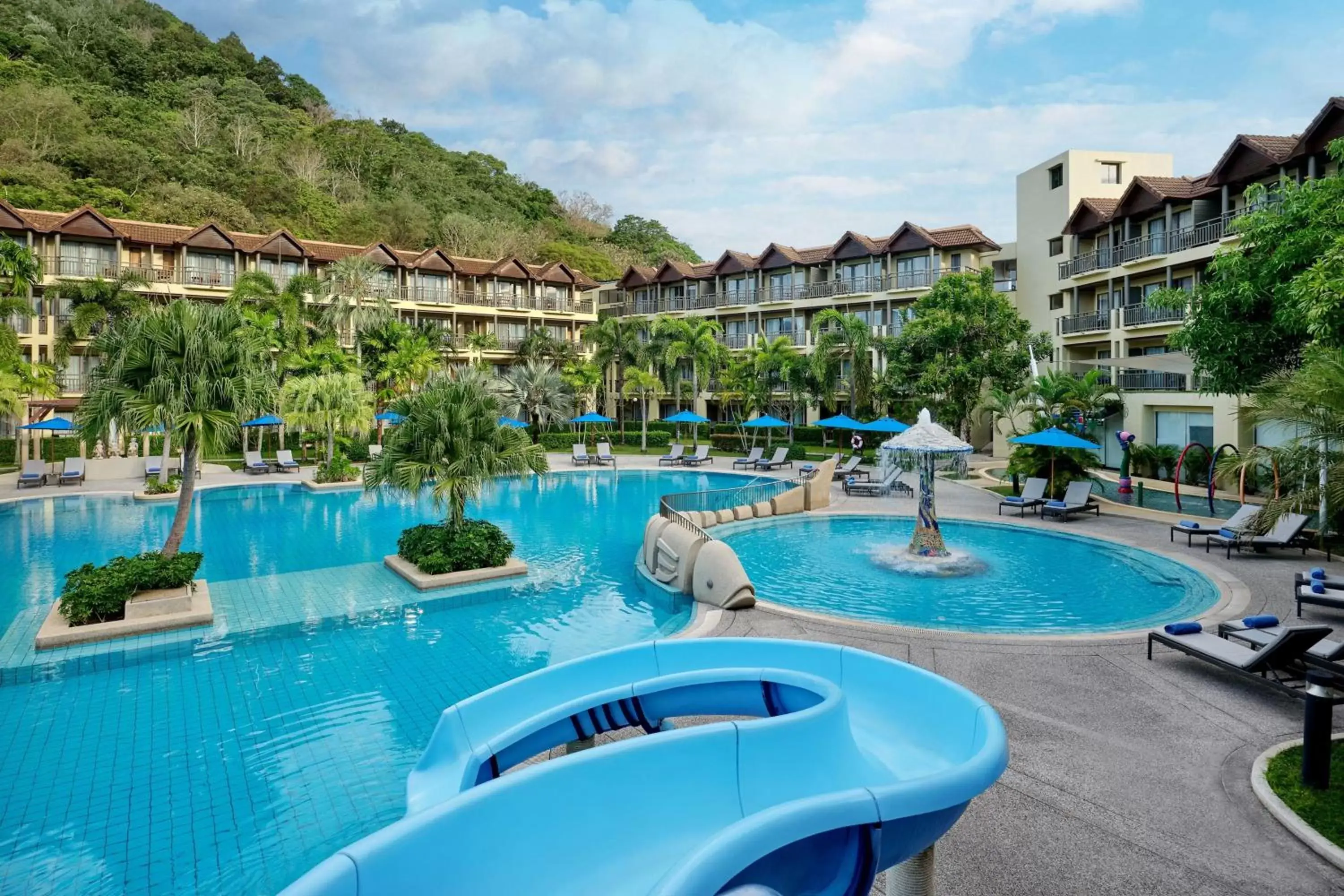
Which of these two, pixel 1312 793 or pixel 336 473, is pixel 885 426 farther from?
pixel 1312 793

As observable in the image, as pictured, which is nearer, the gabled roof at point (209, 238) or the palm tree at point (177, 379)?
the palm tree at point (177, 379)

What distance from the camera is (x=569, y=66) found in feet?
237

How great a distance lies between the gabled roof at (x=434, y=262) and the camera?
4634 centimetres

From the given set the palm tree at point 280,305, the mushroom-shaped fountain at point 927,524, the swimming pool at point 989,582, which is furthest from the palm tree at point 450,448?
the palm tree at point 280,305

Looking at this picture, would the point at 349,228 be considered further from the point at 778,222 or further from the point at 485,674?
the point at 485,674

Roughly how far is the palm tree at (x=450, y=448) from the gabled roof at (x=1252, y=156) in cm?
2529

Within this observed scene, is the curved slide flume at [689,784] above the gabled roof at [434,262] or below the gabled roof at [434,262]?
below

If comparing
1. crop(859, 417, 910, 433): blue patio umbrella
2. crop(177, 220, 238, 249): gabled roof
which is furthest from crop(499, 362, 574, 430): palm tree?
crop(859, 417, 910, 433): blue patio umbrella

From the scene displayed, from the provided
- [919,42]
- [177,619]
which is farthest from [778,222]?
[177,619]

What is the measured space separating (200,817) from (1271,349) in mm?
21243

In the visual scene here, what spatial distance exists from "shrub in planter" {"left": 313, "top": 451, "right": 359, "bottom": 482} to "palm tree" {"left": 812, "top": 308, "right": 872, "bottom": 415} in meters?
20.0

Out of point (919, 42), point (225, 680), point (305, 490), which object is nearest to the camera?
point (225, 680)

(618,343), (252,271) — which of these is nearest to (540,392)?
(618,343)

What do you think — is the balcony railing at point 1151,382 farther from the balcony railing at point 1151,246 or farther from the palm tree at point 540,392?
the palm tree at point 540,392
